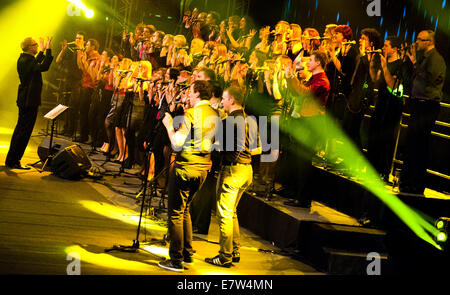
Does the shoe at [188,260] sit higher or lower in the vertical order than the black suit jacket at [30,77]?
lower

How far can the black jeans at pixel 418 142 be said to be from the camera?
6938 mm

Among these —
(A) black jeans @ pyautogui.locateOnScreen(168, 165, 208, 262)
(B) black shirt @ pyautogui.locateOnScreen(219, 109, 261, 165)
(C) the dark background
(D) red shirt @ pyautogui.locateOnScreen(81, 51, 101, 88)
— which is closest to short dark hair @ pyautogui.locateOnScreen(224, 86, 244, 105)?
(B) black shirt @ pyautogui.locateOnScreen(219, 109, 261, 165)

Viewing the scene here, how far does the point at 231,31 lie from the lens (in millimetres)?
10195

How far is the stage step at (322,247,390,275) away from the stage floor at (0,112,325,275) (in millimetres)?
226

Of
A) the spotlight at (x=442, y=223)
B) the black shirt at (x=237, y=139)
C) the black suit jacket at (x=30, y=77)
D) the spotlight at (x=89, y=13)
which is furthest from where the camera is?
the spotlight at (x=89, y=13)

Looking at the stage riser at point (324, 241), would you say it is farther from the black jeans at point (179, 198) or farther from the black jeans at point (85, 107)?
the black jeans at point (85, 107)

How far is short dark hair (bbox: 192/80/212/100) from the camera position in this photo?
5512mm

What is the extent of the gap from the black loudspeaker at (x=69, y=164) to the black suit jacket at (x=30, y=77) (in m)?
0.92

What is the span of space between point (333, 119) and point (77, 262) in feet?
14.6

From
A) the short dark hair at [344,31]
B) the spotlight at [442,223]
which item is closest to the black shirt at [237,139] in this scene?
the spotlight at [442,223]

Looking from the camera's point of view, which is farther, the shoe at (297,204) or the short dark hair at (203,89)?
the shoe at (297,204)

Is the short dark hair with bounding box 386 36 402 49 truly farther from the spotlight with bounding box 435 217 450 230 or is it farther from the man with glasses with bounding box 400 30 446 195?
the spotlight with bounding box 435 217 450 230
